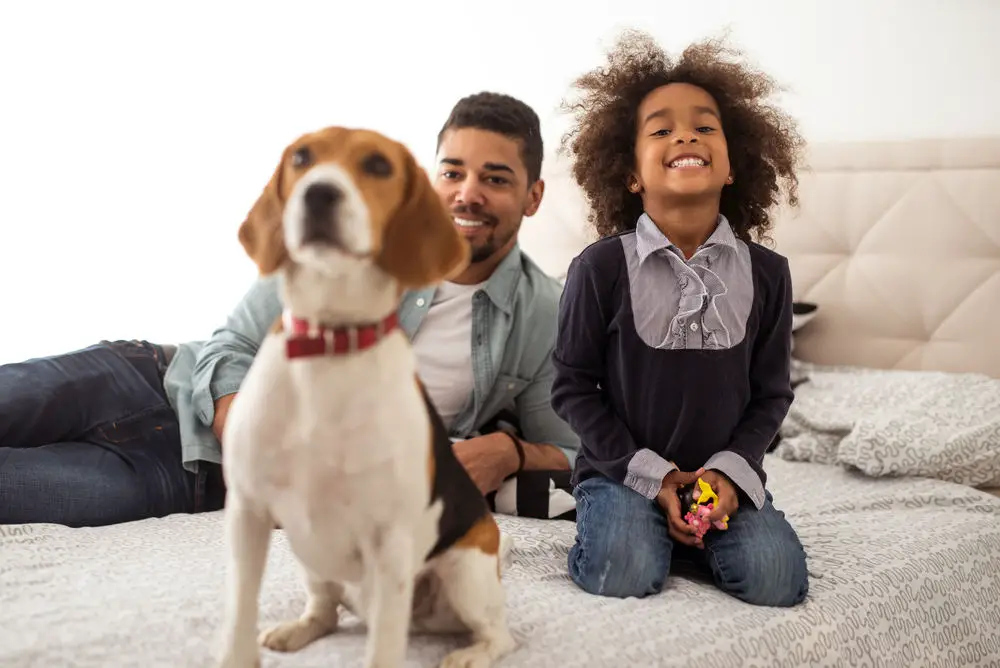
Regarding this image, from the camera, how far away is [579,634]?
1058mm

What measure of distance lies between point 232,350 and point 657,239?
2.73 ft

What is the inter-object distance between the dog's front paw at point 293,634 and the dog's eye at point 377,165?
478mm

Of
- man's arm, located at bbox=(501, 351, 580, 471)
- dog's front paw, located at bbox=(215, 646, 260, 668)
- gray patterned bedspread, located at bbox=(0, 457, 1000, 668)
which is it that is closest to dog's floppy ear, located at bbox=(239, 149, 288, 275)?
dog's front paw, located at bbox=(215, 646, 260, 668)

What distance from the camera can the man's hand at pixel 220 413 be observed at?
158 centimetres

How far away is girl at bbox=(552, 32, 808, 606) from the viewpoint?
131 centimetres

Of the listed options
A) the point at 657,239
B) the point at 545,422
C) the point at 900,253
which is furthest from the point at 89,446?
the point at 900,253

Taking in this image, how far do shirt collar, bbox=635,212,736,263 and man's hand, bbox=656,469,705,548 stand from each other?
1.10ft

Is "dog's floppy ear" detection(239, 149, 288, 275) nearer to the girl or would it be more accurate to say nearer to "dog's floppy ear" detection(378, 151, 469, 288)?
"dog's floppy ear" detection(378, 151, 469, 288)

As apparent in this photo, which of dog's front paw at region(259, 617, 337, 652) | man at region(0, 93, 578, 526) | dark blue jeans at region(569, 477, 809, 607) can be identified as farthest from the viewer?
man at region(0, 93, 578, 526)

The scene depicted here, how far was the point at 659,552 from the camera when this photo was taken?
1.28 meters

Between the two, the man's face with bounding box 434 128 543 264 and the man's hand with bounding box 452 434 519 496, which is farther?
the man's face with bounding box 434 128 543 264

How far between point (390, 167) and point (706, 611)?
77 cm

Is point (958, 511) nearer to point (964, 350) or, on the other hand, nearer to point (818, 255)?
point (964, 350)

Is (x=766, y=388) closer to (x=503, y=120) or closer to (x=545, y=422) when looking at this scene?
(x=545, y=422)
